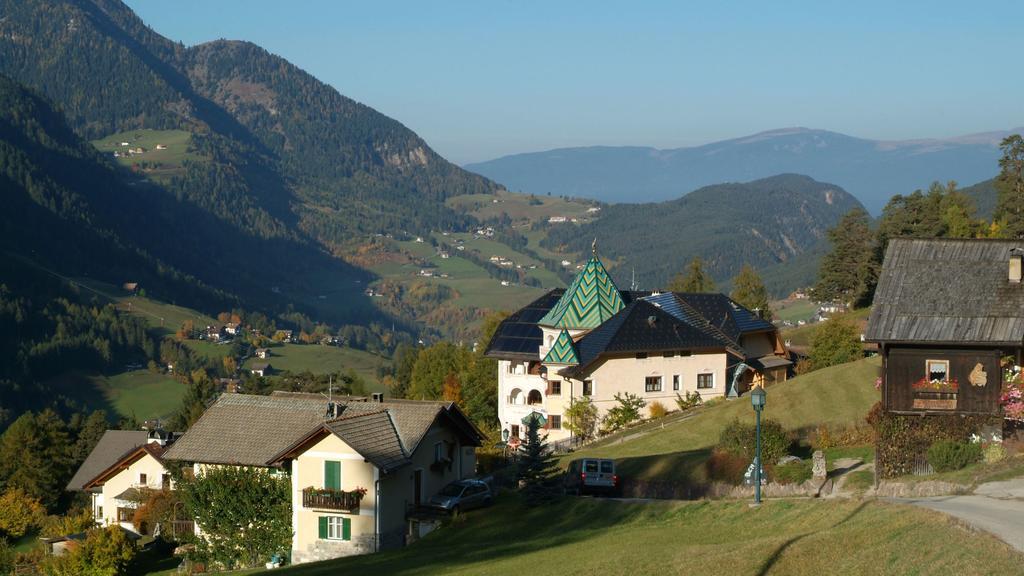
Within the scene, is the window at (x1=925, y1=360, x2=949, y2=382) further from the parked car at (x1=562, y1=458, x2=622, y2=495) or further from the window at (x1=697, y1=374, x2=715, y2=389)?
the window at (x1=697, y1=374, x2=715, y2=389)

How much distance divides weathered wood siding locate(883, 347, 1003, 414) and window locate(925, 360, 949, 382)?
0.32ft

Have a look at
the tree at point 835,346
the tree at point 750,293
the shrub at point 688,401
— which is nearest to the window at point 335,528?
the shrub at point 688,401

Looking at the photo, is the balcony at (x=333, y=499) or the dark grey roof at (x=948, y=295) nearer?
the dark grey roof at (x=948, y=295)

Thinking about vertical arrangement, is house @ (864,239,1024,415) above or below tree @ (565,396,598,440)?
above

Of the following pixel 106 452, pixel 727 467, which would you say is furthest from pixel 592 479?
pixel 106 452

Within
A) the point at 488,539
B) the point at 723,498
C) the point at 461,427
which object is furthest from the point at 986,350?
the point at 461,427

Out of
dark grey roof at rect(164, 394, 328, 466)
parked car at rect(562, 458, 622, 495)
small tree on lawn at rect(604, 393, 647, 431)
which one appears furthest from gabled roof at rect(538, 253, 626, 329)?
parked car at rect(562, 458, 622, 495)

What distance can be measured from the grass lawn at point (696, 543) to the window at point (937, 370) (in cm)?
977

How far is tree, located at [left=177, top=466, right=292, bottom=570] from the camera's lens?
46281 mm

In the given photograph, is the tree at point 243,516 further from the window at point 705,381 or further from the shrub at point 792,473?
the window at point 705,381

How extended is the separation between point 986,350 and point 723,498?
32.4 feet

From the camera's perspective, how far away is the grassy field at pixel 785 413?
52188mm

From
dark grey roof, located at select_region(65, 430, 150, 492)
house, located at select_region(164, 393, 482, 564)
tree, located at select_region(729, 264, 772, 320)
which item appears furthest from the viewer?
tree, located at select_region(729, 264, 772, 320)

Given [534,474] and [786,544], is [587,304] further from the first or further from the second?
[786,544]
